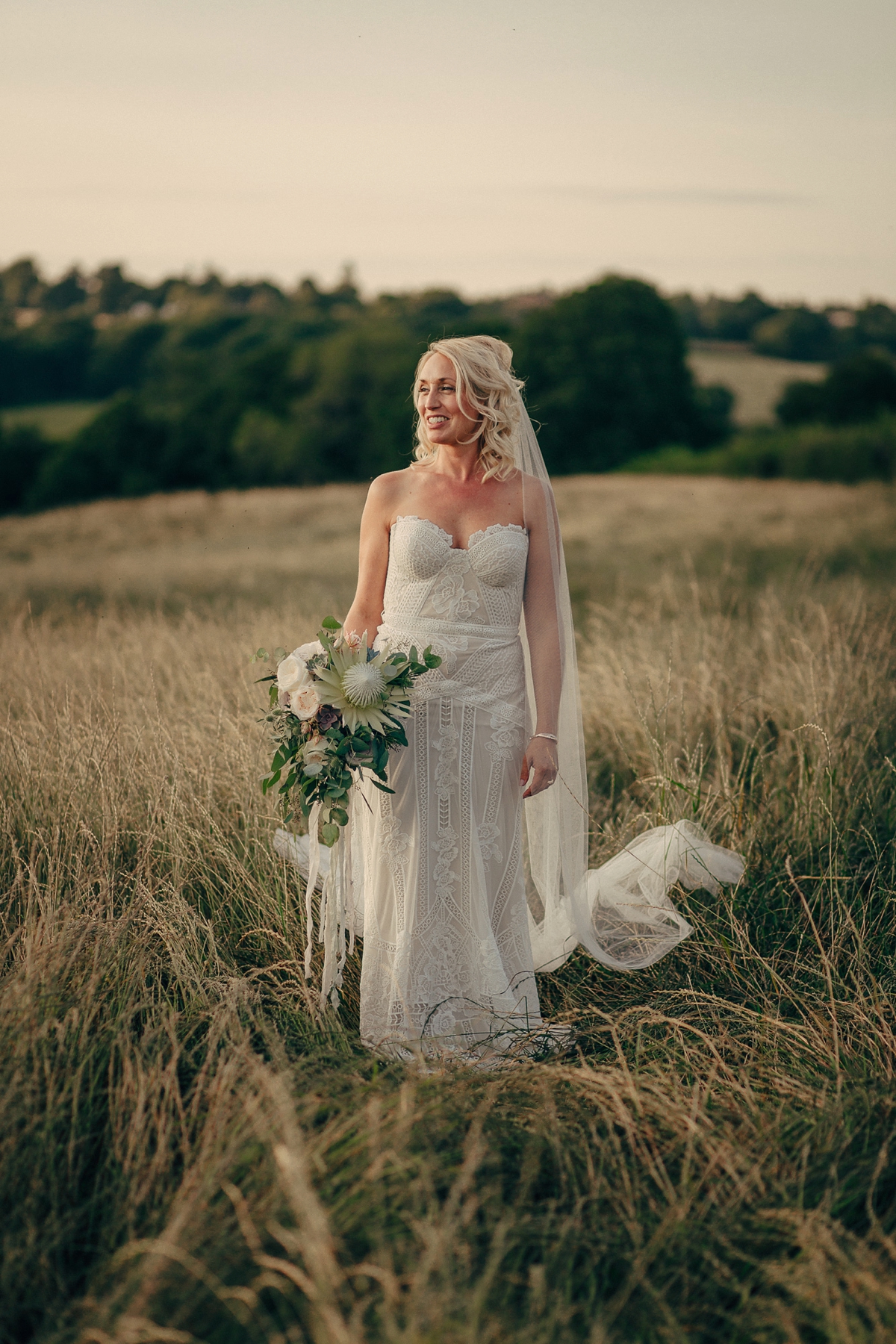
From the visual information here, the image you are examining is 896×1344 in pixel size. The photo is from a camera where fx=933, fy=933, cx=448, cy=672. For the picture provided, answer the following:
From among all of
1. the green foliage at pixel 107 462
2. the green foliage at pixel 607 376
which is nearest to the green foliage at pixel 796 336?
the green foliage at pixel 607 376

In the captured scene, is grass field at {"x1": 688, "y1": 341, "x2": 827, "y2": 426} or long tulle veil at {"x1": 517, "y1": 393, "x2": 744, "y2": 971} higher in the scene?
grass field at {"x1": 688, "y1": 341, "x2": 827, "y2": 426}

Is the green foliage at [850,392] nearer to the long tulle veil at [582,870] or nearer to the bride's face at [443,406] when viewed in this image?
the long tulle veil at [582,870]

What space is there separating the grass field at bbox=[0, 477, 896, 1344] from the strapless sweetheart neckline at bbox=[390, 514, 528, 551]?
5.10 ft

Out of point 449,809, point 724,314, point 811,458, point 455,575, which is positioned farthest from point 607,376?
point 449,809

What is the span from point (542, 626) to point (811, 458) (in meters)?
30.8

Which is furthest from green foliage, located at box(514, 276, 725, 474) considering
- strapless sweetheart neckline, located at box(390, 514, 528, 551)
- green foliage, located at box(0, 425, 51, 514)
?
strapless sweetheart neckline, located at box(390, 514, 528, 551)

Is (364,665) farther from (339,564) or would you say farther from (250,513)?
(250,513)

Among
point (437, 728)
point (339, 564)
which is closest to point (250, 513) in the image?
point (339, 564)

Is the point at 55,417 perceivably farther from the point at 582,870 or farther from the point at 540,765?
the point at 540,765

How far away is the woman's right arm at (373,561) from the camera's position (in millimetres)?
3533

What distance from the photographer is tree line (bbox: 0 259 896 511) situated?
48.9 m

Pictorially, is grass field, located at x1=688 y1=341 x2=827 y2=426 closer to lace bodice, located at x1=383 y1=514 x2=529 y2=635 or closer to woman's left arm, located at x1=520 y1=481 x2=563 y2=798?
woman's left arm, located at x1=520 y1=481 x2=563 y2=798

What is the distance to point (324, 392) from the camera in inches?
2071

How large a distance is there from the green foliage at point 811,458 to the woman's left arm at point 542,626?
24.3 meters
